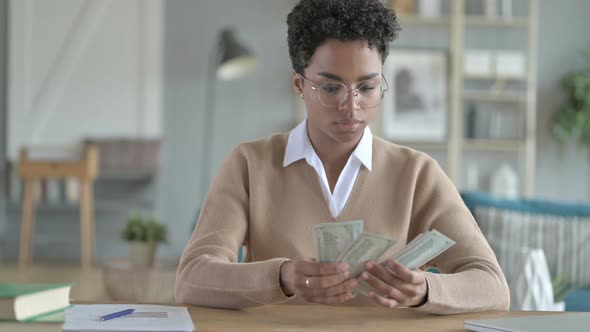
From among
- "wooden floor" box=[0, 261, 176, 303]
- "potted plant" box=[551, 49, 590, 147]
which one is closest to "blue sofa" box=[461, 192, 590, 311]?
"wooden floor" box=[0, 261, 176, 303]

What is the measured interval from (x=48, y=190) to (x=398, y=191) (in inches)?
204

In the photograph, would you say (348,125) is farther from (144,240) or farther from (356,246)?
(144,240)

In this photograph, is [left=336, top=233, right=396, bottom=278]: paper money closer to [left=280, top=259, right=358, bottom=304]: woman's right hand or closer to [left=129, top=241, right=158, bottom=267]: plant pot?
[left=280, top=259, right=358, bottom=304]: woman's right hand

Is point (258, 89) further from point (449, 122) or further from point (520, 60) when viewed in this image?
point (520, 60)

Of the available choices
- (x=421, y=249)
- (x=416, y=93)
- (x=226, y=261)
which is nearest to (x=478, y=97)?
(x=416, y=93)

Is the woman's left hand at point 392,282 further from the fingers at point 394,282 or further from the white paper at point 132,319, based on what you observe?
the white paper at point 132,319

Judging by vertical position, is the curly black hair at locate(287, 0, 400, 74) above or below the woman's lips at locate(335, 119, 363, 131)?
above

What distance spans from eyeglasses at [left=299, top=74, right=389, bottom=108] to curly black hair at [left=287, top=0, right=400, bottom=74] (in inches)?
3.2

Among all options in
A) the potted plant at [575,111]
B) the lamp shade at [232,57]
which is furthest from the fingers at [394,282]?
the potted plant at [575,111]

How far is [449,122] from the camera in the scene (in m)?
6.69

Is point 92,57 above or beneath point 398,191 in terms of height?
above

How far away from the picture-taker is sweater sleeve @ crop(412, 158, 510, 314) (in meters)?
1.48

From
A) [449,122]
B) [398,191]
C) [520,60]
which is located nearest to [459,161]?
[449,122]

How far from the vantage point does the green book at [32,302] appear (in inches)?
49.1
